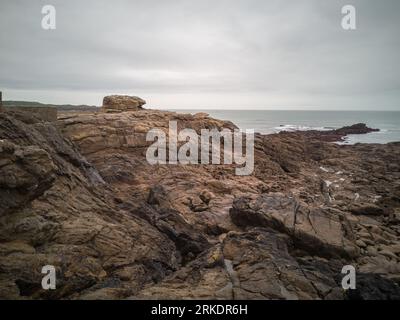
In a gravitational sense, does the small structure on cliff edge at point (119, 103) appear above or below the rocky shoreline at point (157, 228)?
above

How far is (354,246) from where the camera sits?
38.3 ft

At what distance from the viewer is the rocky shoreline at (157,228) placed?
26.5 ft

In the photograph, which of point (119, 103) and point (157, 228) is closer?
point (157, 228)

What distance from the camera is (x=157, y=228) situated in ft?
39.8

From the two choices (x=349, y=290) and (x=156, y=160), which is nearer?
(x=349, y=290)

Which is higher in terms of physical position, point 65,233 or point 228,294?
point 65,233

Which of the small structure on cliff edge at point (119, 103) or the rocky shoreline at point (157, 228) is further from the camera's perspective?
the small structure on cliff edge at point (119, 103)

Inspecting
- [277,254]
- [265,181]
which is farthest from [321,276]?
[265,181]

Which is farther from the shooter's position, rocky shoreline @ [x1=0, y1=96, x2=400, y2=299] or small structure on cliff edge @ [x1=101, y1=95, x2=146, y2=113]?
small structure on cliff edge @ [x1=101, y1=95, x2=146, y2=113]

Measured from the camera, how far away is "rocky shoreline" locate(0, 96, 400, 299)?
26.5 feet

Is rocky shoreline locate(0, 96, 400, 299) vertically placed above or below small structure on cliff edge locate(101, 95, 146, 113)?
below

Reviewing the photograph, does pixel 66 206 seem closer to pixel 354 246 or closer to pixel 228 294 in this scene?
pixel 228 294

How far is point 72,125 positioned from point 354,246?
15904 mm

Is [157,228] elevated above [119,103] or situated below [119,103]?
below
